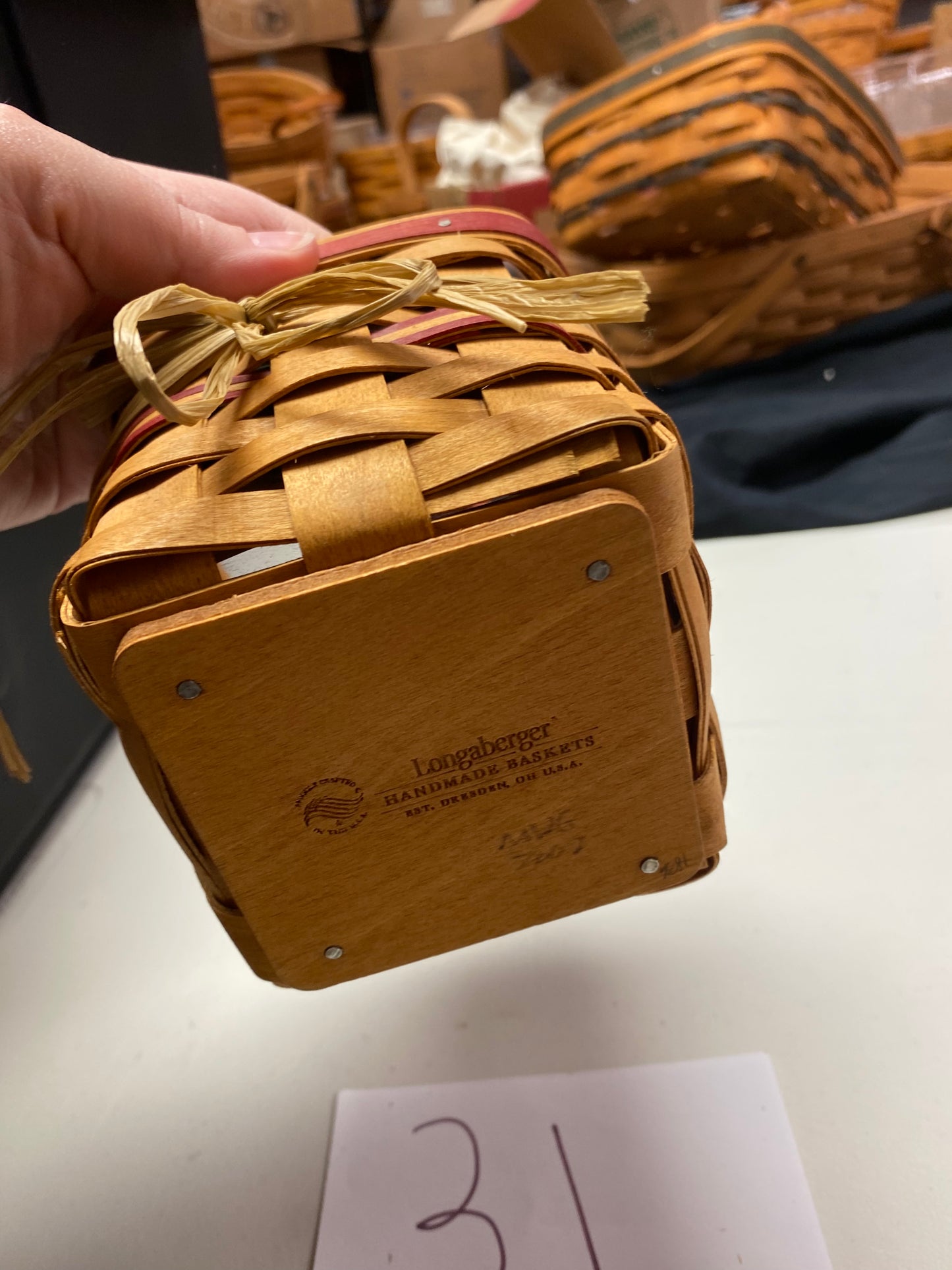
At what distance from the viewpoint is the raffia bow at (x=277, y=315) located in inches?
12.9

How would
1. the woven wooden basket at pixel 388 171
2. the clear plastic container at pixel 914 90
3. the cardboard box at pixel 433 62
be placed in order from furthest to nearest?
the cardboard box at pixel 433 62 < the woven wooden basket at pixel 388 171 < the clear plastic container at pixel 914 90

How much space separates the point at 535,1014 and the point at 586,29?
1156 mm

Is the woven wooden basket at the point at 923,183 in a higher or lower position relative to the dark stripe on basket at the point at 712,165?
lower

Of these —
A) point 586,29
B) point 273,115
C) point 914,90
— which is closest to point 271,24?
point 273,115

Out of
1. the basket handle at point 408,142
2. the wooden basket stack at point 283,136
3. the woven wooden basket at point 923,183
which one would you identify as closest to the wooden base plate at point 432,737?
the woven wooden basket at point 923,183

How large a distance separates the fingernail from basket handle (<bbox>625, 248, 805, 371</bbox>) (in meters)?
0.59

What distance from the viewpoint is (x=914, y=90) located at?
1152 millimetres

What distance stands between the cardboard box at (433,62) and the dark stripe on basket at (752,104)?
81cm

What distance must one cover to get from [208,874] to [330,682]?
0.11 metres

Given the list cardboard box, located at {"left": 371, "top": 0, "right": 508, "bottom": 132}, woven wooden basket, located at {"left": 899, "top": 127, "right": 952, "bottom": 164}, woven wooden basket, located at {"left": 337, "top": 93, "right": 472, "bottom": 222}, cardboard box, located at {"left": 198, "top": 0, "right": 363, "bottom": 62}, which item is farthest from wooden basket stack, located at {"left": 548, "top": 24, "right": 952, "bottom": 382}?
cardboard box, located at {"left": 198, "top": 0, "right": 363, "bottom": 62}

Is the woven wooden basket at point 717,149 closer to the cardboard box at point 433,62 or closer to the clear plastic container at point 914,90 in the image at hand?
the clear plastic container at point 914,90

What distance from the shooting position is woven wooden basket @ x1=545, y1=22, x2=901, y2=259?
2.57 feet

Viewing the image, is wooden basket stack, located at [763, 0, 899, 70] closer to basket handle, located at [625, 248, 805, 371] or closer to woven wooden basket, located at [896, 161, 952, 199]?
woven wooden basket, located at [896, 161, 952, 199]

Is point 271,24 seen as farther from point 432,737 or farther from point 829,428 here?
point 432,737
